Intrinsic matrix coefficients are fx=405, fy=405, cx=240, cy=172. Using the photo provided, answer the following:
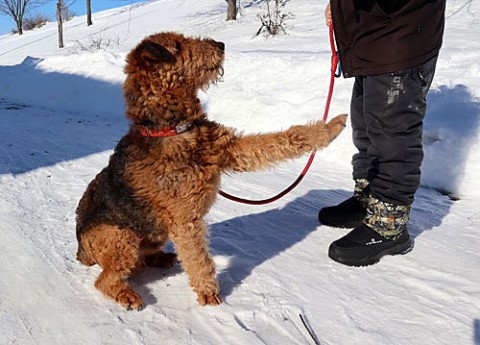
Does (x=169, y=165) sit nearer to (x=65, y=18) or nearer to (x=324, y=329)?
(x=324, y=329)

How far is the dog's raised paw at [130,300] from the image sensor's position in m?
2.41

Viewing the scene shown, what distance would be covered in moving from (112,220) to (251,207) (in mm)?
1732

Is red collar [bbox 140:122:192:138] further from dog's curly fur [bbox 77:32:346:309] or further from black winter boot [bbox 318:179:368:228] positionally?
black winter boot [bbox 318:179:368:228]

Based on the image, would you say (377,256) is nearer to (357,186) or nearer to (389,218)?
(389,218)

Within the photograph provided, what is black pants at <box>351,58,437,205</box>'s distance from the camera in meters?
2.69

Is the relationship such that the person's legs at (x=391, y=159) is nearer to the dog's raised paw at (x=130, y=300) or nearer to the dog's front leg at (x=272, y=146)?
the dog's front leg at (x=272, y=146)

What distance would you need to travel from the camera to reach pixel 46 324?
2.28m

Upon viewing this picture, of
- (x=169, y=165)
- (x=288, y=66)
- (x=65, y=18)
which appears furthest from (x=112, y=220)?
(x=65, y=18)

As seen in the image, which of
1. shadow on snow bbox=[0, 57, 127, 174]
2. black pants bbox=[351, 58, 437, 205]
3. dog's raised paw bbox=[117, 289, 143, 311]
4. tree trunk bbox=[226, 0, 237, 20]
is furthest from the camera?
tree trunk bbox=[226, 0, 237, 20]

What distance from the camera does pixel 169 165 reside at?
2416 millimetres

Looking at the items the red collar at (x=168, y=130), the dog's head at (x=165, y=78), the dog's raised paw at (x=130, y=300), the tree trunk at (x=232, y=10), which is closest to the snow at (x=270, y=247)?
the dog's raised paw at (x=130, y=300)

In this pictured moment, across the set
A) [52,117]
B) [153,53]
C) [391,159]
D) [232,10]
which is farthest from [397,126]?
[232,10]

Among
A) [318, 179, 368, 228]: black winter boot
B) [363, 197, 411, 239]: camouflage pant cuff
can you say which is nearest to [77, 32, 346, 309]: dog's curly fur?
[363, 197, 411, 239]: camouflage pant cuff

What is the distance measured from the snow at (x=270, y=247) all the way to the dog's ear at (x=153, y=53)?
4.76 ft
